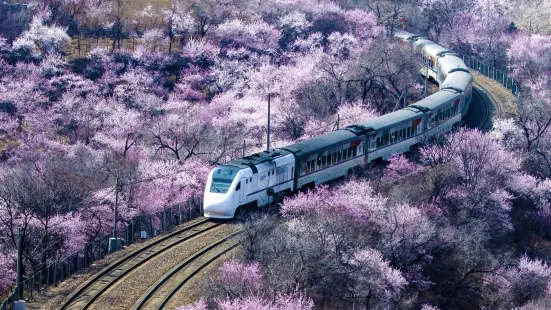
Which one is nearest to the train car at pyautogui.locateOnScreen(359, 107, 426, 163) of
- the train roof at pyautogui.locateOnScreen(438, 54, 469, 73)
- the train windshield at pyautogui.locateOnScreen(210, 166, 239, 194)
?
the train windshield at pyautogui.locateOnScreen(210, 166, 239, 194)

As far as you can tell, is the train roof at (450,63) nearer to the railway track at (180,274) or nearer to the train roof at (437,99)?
the train roof at (437,99)

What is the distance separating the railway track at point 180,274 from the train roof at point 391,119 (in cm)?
1287

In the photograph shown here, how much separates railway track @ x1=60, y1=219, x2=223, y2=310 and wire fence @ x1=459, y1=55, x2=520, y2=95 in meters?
37.7

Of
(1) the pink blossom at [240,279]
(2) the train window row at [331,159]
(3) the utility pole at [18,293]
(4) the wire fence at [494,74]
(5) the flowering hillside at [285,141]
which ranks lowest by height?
(4) the wire fence at [494,74]

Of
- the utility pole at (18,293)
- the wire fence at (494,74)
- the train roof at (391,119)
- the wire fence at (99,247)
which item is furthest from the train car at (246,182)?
the wire fence at (494,74)

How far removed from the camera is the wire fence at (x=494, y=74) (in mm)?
68688

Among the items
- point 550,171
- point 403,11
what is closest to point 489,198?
point 550,171

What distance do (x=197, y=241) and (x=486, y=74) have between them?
1848 inches

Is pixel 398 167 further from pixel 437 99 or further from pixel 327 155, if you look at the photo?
pixel 437 99

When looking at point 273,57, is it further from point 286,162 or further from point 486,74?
point 286,162

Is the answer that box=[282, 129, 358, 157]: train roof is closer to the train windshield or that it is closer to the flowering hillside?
the flowering hillside

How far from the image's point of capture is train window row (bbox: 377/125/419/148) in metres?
44.3

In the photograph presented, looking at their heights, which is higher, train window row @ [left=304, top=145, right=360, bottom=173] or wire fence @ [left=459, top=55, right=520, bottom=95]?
Result: train window row @ [left=304, top=145, right=360, bottom=173]

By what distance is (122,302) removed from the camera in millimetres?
27438
